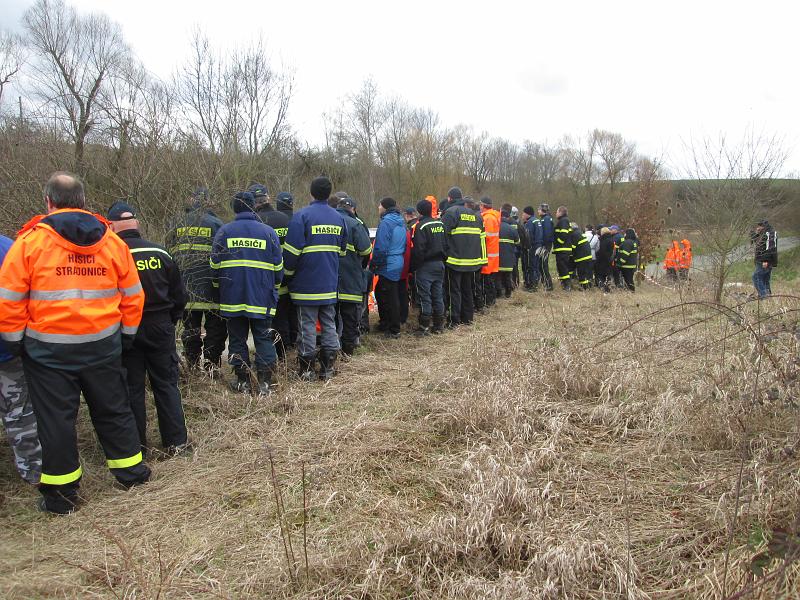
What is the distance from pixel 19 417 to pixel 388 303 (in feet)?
16.2

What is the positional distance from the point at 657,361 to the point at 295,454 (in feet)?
12.6

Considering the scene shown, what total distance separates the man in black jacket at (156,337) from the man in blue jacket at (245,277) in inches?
34.5

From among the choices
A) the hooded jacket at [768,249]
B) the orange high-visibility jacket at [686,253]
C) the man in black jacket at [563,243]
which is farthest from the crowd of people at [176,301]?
the hooded jacket at [768,249]

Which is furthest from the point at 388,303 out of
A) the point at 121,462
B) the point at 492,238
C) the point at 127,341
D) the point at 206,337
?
the point at 121,462

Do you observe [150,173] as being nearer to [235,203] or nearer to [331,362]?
[235,203]

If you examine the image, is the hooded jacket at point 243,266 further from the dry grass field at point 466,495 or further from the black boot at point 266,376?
the dry grass field at point 466,495

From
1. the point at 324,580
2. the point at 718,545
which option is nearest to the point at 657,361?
the point at 718,545

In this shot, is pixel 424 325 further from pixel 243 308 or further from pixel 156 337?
pixel 156 337

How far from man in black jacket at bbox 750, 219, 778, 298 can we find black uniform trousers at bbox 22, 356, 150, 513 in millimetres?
10885

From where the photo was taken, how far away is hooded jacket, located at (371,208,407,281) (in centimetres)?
755

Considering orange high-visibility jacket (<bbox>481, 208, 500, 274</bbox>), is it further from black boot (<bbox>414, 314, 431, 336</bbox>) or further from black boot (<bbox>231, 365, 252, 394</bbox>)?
black boot (<bbox>231, 365, 252, 394</bbox>)

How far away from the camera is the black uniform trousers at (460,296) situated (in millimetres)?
8630

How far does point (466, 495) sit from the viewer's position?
3100 mm

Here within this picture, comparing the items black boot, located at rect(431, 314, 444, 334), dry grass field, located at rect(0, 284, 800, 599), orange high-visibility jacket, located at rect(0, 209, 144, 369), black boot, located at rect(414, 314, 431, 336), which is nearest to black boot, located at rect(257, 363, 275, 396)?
dry grass field, located at rect(0, 284, 800, 599)
